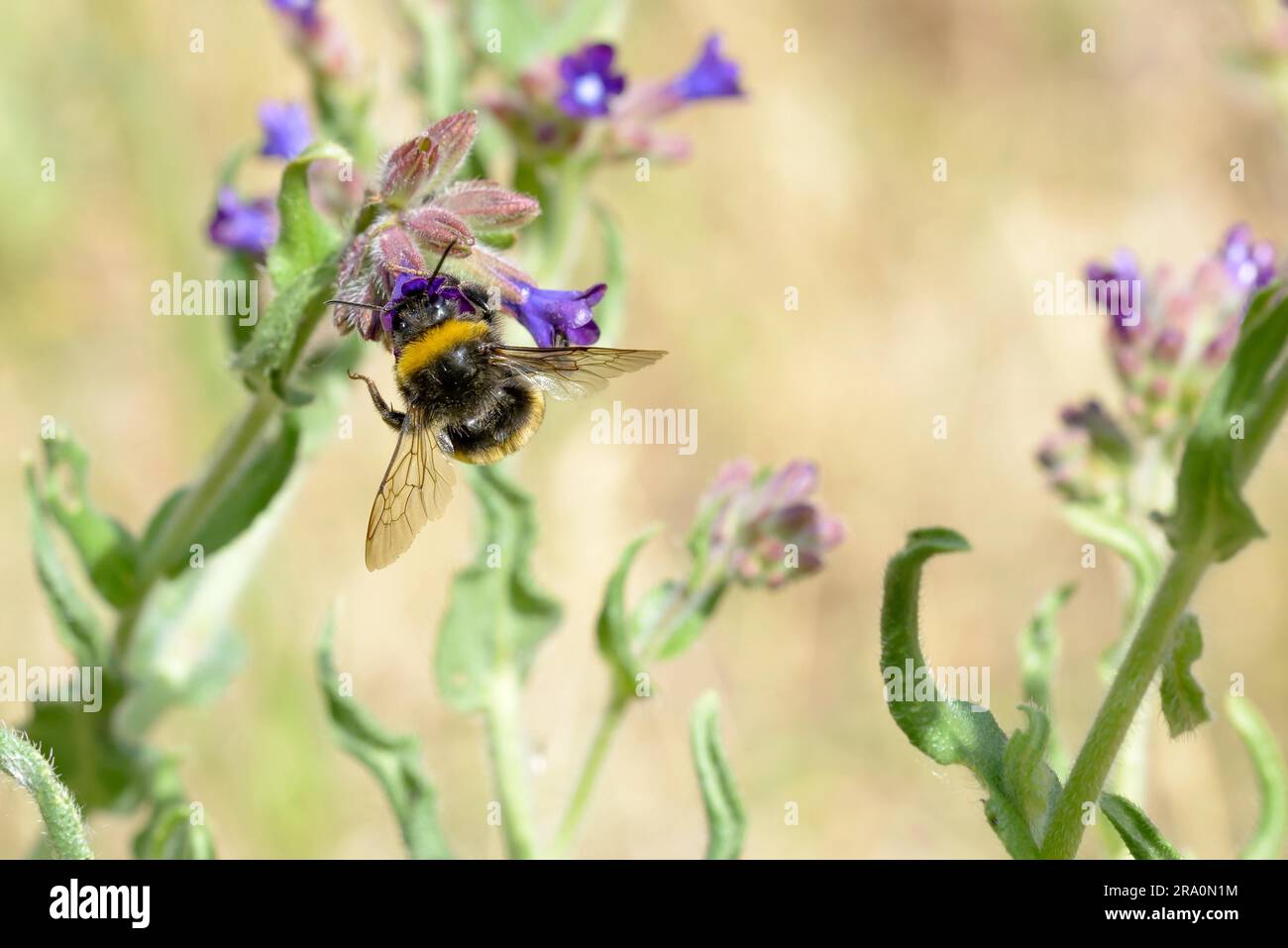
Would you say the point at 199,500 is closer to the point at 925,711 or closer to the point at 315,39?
the point at 315,39

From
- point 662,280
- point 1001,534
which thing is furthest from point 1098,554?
point 662,280

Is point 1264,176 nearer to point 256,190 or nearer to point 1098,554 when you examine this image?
point 1098,554

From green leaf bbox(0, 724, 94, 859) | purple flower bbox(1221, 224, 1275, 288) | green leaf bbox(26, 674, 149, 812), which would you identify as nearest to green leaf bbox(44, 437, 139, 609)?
green leaf bbox(26, 674, 149, 812)

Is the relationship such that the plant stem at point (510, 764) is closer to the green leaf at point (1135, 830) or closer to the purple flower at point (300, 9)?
the green leaf at point (1135, 830)

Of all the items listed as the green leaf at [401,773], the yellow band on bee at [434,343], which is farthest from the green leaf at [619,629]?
the yellow band on bee at [434,343]

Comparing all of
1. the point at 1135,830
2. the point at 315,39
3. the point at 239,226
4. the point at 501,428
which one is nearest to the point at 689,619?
the point at 501,428
